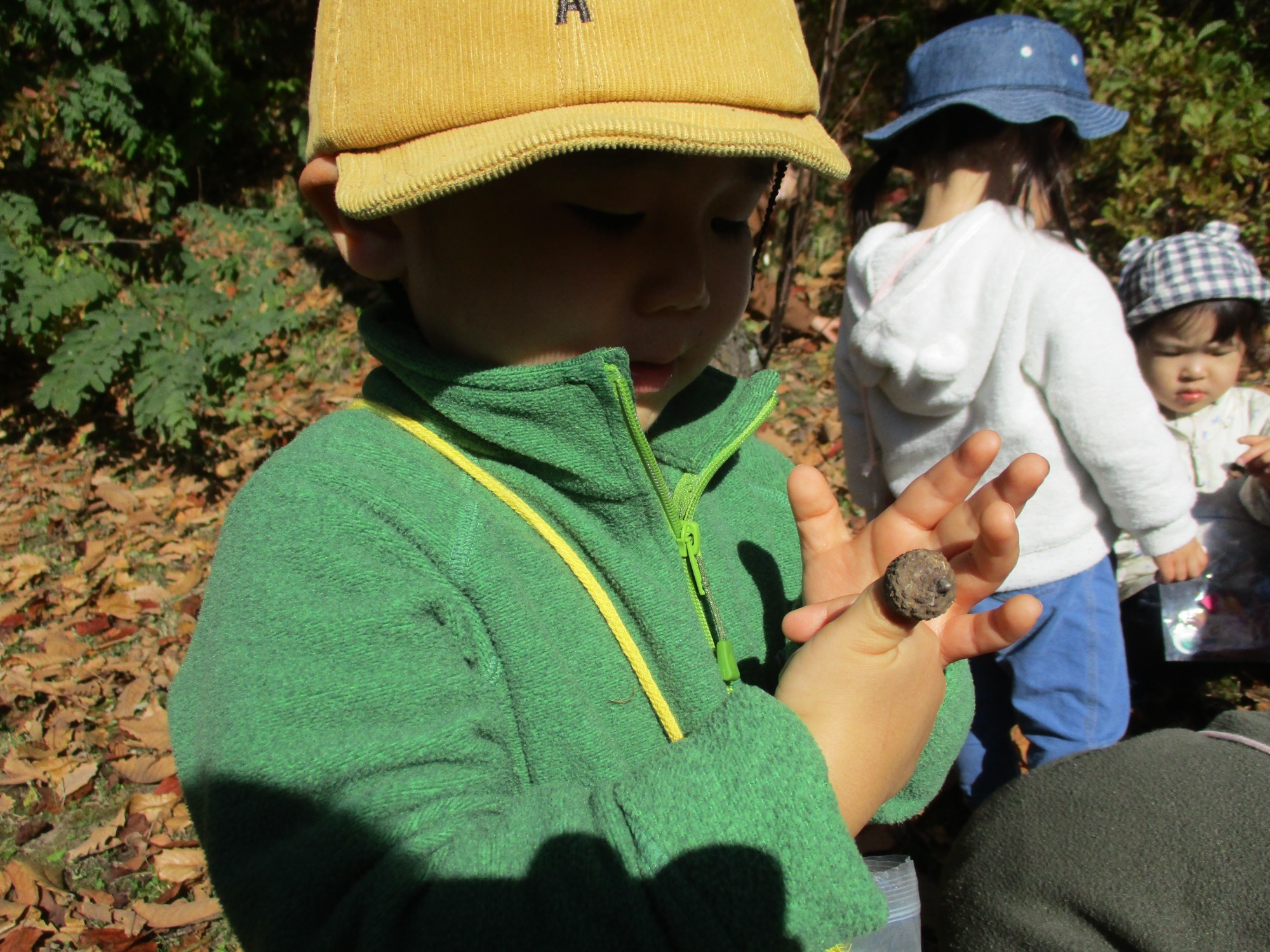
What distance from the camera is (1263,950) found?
3.91 feet

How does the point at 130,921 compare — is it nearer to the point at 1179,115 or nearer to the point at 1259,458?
the point at 1259,458

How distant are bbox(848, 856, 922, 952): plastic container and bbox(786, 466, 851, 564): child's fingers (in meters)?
0.55

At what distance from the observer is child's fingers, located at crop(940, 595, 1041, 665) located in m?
1.20

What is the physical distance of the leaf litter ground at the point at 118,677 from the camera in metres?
2.81

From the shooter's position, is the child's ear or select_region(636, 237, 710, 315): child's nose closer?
select_region(636, 237, 710, 315): child's nose

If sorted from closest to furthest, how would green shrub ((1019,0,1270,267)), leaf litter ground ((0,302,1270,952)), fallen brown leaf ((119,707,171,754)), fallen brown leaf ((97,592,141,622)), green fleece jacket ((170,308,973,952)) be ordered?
green fleece jacket ((170,308,973,952)) → leaf litter ground ((0,302,1270,952)) → fallen brown leaf ((119,707,171,754)) → fallen brown leaf ((97,592,141,622)) → green shrub ((1019,0,1270,267))

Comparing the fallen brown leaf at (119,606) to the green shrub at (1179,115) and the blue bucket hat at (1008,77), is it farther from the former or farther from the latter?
the green shrub at (1179,115)

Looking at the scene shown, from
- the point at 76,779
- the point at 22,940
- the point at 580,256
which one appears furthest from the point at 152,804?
the point at 580,256

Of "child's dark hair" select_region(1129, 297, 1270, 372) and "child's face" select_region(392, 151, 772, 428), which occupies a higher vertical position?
"child's face" select_region(392, 151, 772, 428)

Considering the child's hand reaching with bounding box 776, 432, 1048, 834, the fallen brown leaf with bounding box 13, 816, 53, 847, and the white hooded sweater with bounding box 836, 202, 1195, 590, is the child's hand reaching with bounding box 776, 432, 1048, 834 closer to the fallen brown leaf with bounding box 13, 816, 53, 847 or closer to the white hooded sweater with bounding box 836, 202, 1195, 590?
the white hooded sweater with bounding box 836, 202, 1195, 590

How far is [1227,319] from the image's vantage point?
3.16 metres

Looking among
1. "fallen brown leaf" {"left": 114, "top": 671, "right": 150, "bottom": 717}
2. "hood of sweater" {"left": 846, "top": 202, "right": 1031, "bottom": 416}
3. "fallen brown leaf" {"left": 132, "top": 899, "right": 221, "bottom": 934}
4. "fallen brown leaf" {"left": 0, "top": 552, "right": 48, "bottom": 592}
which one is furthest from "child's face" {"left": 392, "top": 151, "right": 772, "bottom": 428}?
"fallen brown leaf" {"left": 0, "top": 552, "right": 48, "bottom": 592}

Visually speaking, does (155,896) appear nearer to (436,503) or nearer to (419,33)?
(436,503)

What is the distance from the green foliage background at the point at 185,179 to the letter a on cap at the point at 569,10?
4.08m
